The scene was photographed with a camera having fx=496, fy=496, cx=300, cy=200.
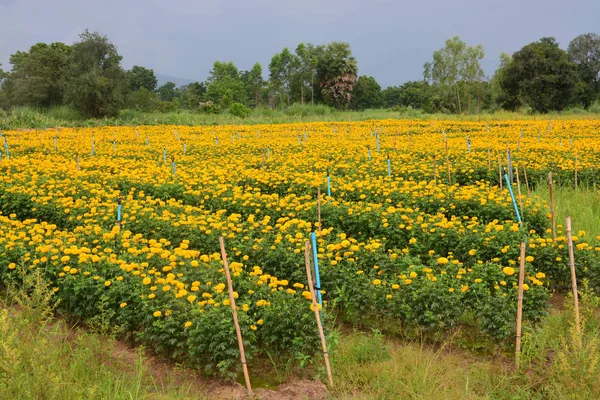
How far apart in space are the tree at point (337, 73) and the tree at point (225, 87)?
418 inches

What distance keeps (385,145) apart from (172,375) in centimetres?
1307

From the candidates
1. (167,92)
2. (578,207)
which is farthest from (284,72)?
(578,207)

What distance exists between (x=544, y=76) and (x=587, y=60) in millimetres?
23791

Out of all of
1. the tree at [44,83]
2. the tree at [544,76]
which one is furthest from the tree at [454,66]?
the tree at [44,83]

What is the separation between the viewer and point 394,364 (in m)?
4.25

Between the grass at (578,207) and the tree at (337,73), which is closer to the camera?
the grass at (578,207)

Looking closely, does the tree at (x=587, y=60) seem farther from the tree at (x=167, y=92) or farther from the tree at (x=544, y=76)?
the tree at (x=167, y=92)

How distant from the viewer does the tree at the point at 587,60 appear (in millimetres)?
48156

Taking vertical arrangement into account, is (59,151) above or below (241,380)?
above

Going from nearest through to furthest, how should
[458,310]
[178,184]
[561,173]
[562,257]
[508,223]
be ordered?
[458,310] → [562,257] → [508,223] → [178,184] → [561,173]

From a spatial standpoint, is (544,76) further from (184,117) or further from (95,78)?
(95,78)

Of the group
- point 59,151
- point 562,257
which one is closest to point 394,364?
point 562,257

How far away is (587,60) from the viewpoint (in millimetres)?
53281

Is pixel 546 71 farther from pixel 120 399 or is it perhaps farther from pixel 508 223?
pixel 120 399
